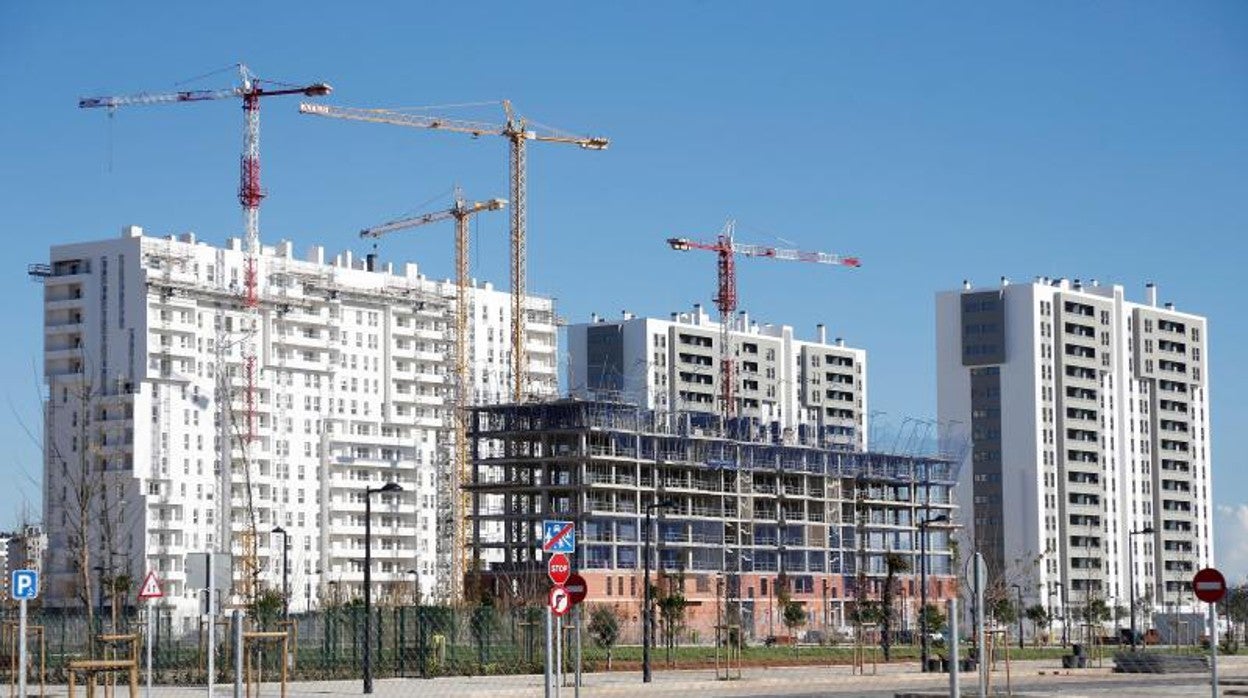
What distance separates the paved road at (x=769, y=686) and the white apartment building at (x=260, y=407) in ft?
279

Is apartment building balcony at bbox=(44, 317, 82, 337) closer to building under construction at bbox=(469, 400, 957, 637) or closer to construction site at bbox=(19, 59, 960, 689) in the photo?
construction site at bbox=(19, 59, 960, 689)

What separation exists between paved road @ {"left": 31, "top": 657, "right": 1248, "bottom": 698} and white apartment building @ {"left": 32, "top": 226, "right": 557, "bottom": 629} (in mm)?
85080

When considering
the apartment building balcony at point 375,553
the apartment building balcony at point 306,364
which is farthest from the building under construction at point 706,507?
the apartment building balcony at point 306,364

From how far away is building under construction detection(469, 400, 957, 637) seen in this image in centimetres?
14562

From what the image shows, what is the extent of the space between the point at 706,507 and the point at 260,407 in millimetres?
42371

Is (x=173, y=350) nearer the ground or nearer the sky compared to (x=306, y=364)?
nearer the sky

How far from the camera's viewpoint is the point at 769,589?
15675 centimetres

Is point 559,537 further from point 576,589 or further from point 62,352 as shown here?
point 62,352

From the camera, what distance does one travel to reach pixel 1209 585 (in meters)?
32.7

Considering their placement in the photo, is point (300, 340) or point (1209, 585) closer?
point (1209, 585)

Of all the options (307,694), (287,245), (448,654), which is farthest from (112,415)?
(307,694)

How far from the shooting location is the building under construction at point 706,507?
146m

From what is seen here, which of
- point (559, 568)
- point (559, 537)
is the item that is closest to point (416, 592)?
point (559, 537)

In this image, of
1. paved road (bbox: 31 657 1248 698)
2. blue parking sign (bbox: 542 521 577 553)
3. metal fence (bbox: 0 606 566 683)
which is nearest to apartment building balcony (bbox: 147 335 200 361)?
metal fence (bbox: 0 606 566 683)
